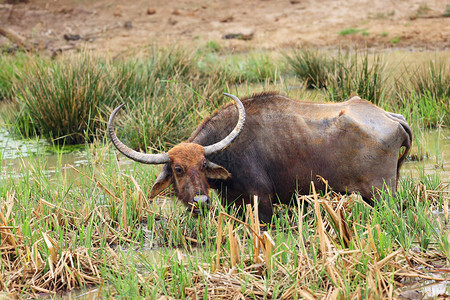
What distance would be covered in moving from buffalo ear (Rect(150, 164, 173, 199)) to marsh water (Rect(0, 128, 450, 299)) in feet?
1.95

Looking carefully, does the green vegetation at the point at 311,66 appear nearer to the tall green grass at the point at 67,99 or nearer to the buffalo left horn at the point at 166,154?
the tall green grass at the point at 67,99

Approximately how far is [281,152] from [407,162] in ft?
7.06

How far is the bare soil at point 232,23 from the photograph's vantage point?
15.5 m

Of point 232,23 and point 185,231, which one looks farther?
point 232,23

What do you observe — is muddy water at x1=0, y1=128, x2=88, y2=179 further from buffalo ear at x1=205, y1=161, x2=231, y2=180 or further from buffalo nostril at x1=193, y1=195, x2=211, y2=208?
buffalo nostril at x1=193, y1=195, x2=211, y2=208

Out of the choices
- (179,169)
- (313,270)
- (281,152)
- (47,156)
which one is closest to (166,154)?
(179,169)

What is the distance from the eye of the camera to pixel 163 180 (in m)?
5.37

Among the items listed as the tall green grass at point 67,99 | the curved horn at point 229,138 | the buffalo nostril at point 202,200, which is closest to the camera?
the buffalo nostril at point 202,200

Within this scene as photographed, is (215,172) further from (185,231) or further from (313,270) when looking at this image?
(313,270)

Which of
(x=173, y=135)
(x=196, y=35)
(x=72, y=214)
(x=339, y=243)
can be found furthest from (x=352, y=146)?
(x=196, y=35)

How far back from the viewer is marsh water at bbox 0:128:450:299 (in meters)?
3.89

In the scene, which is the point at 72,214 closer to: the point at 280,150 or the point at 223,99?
the point at 280,150

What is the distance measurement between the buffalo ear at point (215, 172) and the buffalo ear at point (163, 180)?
0.34 metres

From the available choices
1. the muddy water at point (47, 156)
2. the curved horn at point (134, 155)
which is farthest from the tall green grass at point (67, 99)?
the curved horn at point (134, 155)
